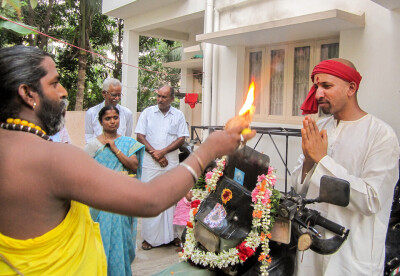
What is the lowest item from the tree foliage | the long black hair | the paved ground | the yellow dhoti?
the paved ground

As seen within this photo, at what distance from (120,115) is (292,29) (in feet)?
9.17

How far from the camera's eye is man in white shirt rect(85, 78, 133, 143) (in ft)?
16.6

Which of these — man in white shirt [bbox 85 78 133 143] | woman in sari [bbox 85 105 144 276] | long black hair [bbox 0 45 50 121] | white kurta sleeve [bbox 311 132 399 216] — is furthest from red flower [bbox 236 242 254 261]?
man in white shirt [bbox 85 78 133 143]

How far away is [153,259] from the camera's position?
4.87m

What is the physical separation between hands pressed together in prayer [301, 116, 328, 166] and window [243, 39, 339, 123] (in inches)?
140

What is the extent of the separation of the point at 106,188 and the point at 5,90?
617mm

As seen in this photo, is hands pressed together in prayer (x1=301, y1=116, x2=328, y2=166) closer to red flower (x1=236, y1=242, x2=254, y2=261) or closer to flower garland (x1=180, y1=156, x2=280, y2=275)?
flower garland (x1=180, y1=156, x2=280, y2=275)

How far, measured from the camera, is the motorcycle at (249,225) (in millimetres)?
1979

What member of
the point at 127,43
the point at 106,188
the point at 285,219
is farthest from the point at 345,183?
the point at 127,43

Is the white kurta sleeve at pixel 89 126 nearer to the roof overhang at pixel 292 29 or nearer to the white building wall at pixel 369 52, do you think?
the roof overhang at pixel 292 29

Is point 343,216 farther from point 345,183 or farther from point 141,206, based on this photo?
point 141,206

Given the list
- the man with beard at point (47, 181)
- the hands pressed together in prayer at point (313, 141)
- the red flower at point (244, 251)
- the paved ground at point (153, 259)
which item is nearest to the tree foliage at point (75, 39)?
the paved ground at point (153, 259)

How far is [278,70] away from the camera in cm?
604

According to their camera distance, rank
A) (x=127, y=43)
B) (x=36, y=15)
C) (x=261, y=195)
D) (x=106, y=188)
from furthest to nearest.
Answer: (x=36, y=15) → (x=127, y=43) → (x=261, y=195) → (x=106, y=188)
